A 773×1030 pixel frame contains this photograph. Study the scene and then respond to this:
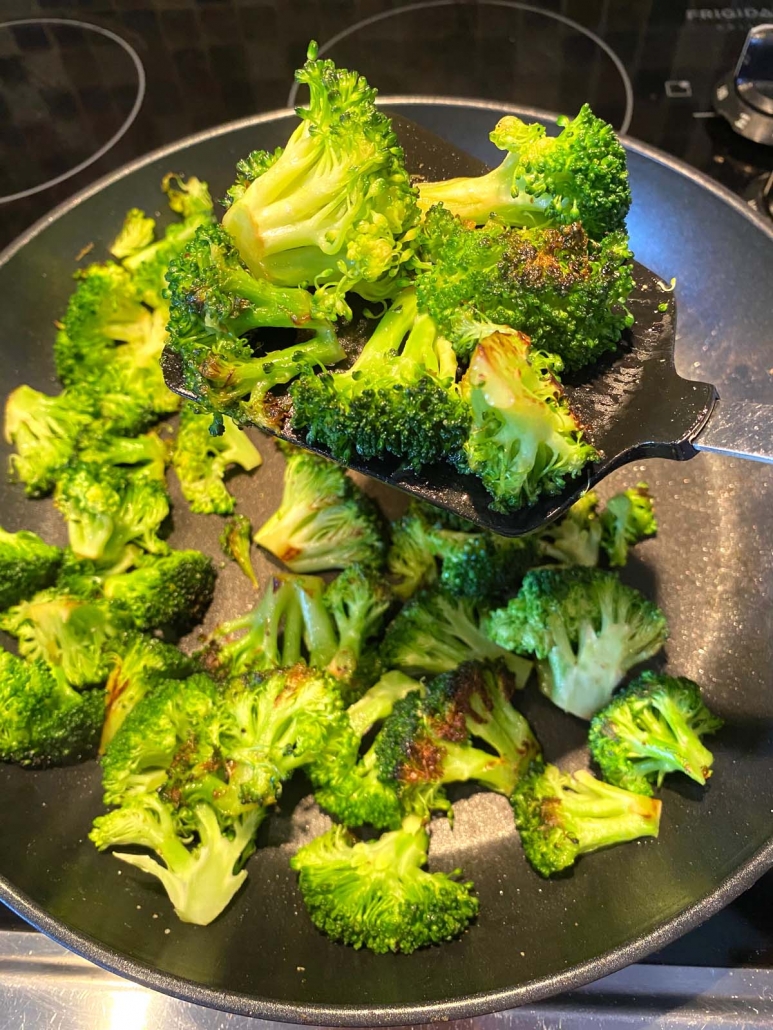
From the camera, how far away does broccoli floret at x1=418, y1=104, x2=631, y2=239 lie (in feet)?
4.08

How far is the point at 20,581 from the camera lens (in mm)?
1678

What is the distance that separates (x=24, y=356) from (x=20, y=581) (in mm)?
673

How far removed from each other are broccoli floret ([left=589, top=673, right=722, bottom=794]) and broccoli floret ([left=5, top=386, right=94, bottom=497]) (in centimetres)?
144

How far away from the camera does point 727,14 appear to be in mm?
2586

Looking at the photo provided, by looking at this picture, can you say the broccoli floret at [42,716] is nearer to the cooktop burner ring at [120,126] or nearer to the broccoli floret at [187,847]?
the broccoli floret at [187,847]

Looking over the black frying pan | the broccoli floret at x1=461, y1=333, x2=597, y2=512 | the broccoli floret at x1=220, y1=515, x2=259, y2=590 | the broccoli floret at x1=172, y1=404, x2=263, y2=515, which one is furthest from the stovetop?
the broccoli floret at x1=461, y1=333, x2=597, y2=512

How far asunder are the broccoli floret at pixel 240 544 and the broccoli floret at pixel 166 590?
0.24ft

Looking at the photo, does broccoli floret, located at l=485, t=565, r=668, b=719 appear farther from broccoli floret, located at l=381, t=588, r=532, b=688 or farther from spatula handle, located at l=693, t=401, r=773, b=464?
spatula handle, located at l=693, t=401, r=773, b=464

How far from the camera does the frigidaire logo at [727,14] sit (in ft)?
8.43

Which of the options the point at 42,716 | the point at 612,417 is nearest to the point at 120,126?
the point at 42,716

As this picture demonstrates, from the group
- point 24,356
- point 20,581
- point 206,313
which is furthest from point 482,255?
point 24,356

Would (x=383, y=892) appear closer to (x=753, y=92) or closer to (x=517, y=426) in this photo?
(x=517, y=426)

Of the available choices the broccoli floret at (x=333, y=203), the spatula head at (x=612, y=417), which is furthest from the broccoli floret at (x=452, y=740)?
the broccoli floret at (x=333, y=203)

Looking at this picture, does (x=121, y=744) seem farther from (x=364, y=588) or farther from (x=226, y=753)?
(x=364, y=588)
